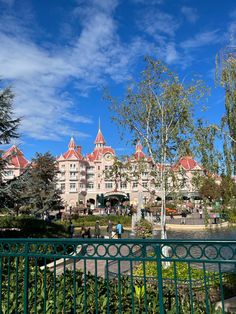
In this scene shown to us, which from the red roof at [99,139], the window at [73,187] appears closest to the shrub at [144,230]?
the window at [73,187]

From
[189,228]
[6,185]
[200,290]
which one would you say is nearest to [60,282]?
[200,290]

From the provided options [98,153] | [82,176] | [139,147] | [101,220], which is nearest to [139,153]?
[139,147]

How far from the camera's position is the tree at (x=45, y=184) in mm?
43469

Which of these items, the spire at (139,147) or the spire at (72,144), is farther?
the spire at (72,144)

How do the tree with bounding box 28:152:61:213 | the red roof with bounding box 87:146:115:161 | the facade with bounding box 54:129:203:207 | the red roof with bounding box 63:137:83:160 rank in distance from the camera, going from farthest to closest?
1. the red roof with bounding box 63:137:83:160
2. the red roof with bounding box 87:146:115:161
3. the facade with bounding box 54:129:203:207
4. the tree with bounding box 28:152:61:213

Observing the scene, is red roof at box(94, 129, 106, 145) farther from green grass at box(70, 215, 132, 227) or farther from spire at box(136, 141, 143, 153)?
spire at box(136, 141, 143, 153)

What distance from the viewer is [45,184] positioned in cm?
4578

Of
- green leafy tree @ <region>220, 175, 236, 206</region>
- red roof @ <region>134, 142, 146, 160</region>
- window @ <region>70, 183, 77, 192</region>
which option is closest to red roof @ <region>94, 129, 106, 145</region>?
window @ <region>70, 183, 77, 192</region>

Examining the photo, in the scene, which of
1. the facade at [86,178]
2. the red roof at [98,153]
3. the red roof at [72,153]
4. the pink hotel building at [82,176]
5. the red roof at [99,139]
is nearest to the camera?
the facade at [86,178]

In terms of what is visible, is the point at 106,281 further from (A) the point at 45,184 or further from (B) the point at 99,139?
(B) the point at 99,139

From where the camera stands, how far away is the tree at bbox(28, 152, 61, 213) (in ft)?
143

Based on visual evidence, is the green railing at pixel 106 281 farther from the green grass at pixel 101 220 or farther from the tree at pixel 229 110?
the green grass at pixel 101 220

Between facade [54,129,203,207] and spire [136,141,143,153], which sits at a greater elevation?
facade [54,129,203,207]

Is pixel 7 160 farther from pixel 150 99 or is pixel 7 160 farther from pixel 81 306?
pixel 81 306
